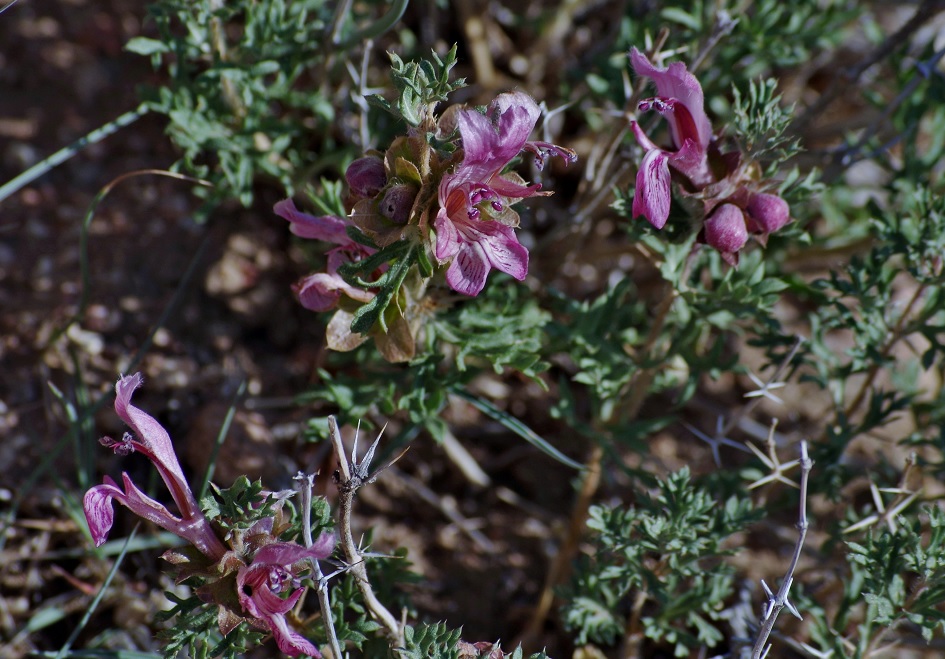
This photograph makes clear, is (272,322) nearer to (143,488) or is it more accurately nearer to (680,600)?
(143,488)

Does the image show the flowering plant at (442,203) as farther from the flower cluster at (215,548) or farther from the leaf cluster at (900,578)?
the leaf cluster at (900,578)

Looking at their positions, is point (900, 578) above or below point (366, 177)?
below

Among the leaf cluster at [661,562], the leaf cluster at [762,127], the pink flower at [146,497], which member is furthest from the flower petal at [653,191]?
the pink flower at [146,497]

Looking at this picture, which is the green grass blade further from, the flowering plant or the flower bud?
the flower bud

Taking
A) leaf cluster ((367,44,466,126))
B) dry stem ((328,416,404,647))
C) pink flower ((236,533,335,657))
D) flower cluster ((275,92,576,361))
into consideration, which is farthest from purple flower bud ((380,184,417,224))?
pink flower ((236,533,335,657))

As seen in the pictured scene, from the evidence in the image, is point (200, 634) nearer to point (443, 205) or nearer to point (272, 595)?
point (272, 595)

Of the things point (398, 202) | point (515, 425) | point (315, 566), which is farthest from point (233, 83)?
point (315, 566)

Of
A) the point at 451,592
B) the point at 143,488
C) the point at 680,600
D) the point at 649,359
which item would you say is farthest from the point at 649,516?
the point at 143,488
